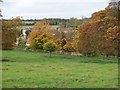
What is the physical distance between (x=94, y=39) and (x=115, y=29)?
12.2m

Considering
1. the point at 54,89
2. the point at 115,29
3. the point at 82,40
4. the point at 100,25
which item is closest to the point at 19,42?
the point at 82,40

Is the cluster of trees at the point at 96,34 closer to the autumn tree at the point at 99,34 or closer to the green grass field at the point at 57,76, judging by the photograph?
the autumn tree at the point at 99,34

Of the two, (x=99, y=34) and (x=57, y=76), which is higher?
(x=99, y=34)

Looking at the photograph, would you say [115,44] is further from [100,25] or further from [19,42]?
[19,42]

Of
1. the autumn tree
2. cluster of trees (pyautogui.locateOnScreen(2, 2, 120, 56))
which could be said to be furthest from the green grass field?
the autumn tree

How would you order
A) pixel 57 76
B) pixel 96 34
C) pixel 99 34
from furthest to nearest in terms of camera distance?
pixel 96 34, pixel 99 34, pixel 57 76

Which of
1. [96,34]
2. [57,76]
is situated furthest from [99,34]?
[57,76]

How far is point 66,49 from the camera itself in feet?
256

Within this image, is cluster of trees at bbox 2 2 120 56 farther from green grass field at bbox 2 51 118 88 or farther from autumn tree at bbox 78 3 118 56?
green grass field at bbox 2 51 118 88

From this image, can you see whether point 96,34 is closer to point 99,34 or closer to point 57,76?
point 99,34

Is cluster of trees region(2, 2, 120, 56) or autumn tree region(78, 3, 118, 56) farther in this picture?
autumn tree region(78, 3, 118, 56)

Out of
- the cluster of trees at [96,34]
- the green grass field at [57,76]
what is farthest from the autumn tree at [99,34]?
the green grass field at [57,76]

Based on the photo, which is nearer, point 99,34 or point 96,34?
point 99,34

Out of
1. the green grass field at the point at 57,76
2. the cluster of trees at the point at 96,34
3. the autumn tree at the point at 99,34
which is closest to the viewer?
the green grass field at the point at 57,76
